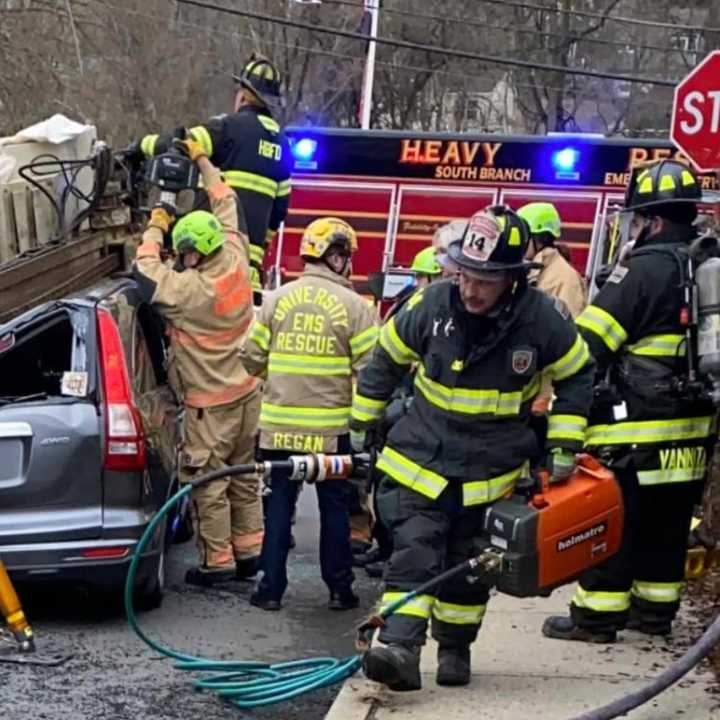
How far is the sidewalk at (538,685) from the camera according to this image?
5145 mm

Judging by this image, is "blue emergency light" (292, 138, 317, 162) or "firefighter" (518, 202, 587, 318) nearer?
"firefighter" (518, 202, 587, 318)

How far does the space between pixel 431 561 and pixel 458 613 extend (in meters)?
0.30

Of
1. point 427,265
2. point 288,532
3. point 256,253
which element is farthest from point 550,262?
point 288,532

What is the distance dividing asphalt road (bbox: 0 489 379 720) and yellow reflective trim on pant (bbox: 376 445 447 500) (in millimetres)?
984

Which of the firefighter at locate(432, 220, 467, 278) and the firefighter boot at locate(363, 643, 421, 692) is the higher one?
the firefighter at locate(432, 220, 467, 278)

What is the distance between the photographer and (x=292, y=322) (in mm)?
7004

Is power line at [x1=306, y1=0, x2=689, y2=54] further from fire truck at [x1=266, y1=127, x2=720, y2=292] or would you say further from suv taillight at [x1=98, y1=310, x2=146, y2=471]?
suv taillight at [x1=98, y1=310, x2=146, y2=471]

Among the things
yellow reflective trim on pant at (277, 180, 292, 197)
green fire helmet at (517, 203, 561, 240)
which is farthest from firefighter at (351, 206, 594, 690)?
yellow reflective trim on pant at (277, 180, 292, 197)

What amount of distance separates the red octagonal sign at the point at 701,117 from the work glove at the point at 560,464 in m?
4.03

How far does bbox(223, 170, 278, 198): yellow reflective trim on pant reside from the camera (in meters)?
9.09

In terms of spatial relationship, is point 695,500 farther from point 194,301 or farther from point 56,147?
point 56,147

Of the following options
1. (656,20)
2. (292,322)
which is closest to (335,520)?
(292,322)

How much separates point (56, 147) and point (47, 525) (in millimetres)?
3168

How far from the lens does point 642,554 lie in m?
5.86
